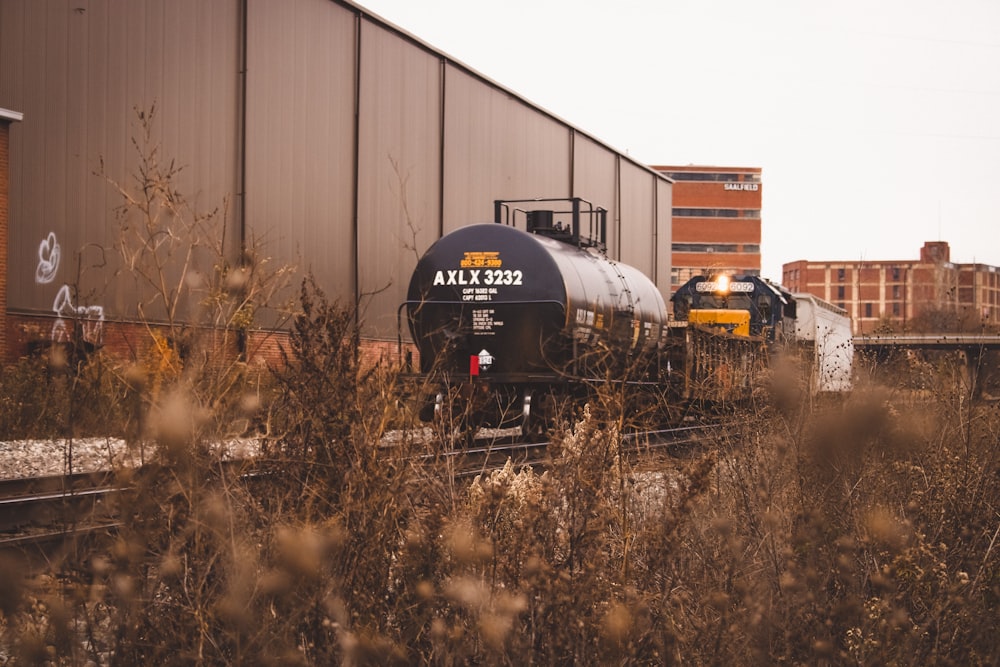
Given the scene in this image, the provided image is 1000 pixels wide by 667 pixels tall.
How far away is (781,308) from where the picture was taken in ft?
77.4

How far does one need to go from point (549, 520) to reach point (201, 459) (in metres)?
1.43

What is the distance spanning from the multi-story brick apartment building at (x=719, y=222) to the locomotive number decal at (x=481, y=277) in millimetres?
96452

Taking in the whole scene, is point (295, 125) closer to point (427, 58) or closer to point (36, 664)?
point (427, 58)

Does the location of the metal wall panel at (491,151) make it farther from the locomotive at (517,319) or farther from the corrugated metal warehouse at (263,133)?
the locomotive at (517,319)

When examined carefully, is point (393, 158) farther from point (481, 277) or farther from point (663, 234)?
point (663, 234)

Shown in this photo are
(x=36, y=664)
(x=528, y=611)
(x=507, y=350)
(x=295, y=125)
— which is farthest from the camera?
(x=295, y=125)

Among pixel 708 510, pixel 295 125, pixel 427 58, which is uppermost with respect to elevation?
pixel 427 58

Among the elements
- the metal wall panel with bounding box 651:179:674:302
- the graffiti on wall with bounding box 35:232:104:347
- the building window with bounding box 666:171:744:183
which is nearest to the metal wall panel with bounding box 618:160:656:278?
the metal wall panel with bounding box 651:179:674:302

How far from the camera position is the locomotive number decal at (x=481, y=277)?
14305 mm

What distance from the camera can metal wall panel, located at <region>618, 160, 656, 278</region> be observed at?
1714 inches

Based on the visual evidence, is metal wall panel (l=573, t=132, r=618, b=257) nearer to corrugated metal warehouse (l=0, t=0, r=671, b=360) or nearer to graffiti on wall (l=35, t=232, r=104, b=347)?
corrugated metal warehouse (l=0, t=0, r=671, b=360)

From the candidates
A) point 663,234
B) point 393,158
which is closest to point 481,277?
point 393,158

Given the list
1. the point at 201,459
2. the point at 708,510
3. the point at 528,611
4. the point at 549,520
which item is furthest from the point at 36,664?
the point at 708,510

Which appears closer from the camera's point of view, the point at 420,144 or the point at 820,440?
the point at 820,440
